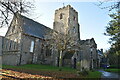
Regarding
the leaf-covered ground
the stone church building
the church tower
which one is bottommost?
the leaf-covered ground

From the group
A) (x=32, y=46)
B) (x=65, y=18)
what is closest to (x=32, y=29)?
(x=32, y=46)

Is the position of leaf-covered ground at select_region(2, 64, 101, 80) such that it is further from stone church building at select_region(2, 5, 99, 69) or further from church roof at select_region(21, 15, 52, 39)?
church roof at select_region(21, 15, 52, 39)

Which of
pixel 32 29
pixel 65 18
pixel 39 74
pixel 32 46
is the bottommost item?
pixel 39 74

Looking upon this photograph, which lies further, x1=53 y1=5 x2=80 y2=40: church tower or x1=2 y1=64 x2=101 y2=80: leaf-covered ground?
x1=53 y1=5 x2=80 y2=40: church tower

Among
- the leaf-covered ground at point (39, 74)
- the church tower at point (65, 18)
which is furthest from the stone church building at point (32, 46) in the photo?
the leaf-covered ground at point (39, 74)

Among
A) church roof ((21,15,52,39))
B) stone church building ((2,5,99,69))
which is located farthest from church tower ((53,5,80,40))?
church roof ((21,15,52,39))

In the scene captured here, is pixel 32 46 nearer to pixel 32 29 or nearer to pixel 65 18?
pixel 32 29

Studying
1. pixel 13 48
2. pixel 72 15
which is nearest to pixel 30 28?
pixel 13 48

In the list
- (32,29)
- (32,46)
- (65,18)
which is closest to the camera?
(32,46)

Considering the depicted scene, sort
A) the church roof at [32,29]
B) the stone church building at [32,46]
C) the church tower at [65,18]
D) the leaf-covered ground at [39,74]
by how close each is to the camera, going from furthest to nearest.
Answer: the church tower at [65,18]
the church roof at [32,29]
the stone church building at [32,46]
the leaf-covered ground at [39,74]

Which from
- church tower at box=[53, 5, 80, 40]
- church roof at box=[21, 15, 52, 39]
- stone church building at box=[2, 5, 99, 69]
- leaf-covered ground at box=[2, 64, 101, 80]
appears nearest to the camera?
leaf-covered ground at box=[2, 64, 101, 80]

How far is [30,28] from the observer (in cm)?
3064

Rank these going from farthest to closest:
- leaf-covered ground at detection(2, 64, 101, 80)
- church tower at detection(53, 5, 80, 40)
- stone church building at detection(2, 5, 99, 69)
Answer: church tower at detection(53, 5, 80, 40) < stone church building at detection(2, 5, 99, 69) < leaf-covered ground at detection(2, 64, 101, 80)

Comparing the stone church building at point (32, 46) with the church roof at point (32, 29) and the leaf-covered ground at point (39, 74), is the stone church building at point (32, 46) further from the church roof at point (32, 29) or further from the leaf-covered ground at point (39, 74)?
the leaf-covered ground at point (39, 74)
